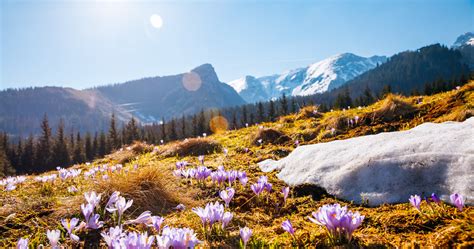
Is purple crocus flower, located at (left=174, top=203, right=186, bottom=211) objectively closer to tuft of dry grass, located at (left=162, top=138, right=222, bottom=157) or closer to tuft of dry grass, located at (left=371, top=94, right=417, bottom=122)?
tuft of dry grass, located at (left=162, top=138, right=222, bottom=157)

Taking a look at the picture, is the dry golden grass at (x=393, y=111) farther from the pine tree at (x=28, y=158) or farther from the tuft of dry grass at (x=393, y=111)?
the pine tree at (x=28, y=158)

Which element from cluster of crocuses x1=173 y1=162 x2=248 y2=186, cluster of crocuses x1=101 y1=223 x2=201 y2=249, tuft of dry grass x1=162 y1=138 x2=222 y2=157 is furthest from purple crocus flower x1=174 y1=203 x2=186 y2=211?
tuft of dry grass x1=162 y1=138 x2=222 y2=157

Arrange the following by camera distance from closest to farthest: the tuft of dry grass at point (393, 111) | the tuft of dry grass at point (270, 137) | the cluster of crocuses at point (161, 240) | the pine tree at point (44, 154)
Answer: the cluster of crocuses at point (161, 240)
the tuft of dry grass at point (393, 111)
the tuft of dry grass at point (270, 137)
the pine tree at point (44, 154)

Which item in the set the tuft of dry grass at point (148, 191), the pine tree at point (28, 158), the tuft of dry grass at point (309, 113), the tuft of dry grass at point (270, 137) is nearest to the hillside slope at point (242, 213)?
the tuft of dry grass at point (148, 191)

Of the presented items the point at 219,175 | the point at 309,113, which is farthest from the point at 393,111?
the point at 219,175

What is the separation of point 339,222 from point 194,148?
643cm

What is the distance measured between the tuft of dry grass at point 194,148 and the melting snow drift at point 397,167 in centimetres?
407

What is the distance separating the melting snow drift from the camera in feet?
8.93

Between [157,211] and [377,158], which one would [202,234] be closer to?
[157,211]

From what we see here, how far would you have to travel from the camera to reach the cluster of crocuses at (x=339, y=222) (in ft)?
6.10

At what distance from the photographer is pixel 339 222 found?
1876mm

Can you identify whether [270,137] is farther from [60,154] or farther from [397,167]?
[60,154]

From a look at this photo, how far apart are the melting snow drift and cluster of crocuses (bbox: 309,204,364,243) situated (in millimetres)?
1140

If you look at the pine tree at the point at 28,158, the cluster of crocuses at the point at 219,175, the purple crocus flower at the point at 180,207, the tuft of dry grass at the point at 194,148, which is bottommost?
the pine tree at the point at 28,158
